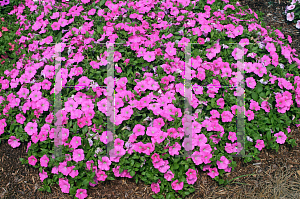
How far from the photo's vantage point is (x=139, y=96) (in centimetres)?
351

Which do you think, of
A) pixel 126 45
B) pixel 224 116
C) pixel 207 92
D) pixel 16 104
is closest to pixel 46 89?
pixel 16 104

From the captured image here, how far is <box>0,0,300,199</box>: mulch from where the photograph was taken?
11.1 ft

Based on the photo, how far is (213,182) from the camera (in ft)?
11.3

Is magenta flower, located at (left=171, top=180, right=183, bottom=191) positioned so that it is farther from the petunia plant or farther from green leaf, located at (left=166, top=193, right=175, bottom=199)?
the petunia plant

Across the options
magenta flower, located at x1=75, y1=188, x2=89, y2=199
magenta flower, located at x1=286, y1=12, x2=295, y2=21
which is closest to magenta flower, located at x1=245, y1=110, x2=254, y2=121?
magenta flower, located at x1=75, y1=188, x2=89, y2=199

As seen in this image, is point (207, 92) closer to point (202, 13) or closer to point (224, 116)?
point (224, 116)

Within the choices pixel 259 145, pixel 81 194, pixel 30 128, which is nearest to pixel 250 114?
pixel 259 145

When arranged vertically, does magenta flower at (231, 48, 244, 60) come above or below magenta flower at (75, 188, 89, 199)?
above

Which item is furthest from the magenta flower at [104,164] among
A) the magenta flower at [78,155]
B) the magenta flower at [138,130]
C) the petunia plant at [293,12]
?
the petunia plant at [293,12]

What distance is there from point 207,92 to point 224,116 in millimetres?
449

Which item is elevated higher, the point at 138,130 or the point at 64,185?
the point at 138,130

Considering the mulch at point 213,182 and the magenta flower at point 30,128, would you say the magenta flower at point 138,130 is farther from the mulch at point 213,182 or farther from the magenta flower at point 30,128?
the magenta flower at point 30,128

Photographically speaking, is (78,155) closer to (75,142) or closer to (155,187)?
(75,142)

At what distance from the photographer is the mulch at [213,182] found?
337 cm
